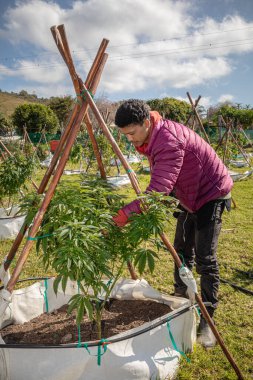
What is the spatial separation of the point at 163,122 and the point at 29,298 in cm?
196

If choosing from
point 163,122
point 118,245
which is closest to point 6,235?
point 118,245

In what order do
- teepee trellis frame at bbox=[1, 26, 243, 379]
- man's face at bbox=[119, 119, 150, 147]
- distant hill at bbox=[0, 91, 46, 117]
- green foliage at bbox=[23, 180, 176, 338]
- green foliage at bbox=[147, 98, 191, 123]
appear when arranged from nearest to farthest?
green foliage at bbox=[23, 180, 176, 338] < teepee trellis frame at bbox=[1, 26, 243, 379] < man's face at bbox=[119, 119, 150, 147] < green foliage at bbox=[147, 98, 191, 123] < distant hill at bbox=[0, 91, 46, 117]

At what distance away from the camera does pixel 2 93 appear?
65875 mm

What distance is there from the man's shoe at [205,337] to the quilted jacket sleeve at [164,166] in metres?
→ 1.34

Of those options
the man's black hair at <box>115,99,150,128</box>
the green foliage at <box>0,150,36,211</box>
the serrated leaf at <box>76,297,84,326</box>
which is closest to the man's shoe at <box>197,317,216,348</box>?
the serrated leaf at <box>76,297,84,326</box>

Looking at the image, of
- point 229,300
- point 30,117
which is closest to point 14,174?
point 229,300

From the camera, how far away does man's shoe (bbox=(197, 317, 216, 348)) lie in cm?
260

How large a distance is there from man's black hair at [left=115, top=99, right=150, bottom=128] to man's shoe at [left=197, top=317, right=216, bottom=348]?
5.96ft

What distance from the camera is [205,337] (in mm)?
2631

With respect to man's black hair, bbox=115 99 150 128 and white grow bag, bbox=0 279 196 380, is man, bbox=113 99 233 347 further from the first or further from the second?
white grow bag, bbox=0 279 196 380

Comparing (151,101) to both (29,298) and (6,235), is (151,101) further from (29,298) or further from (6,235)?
(29,298)

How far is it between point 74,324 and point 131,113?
5.91ft

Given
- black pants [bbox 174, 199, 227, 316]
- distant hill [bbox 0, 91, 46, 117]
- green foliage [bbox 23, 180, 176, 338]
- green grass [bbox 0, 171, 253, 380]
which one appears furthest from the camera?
distant hill [bbox 0, 91, 46, 117]

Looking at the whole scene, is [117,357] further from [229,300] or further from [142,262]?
[229,300]
